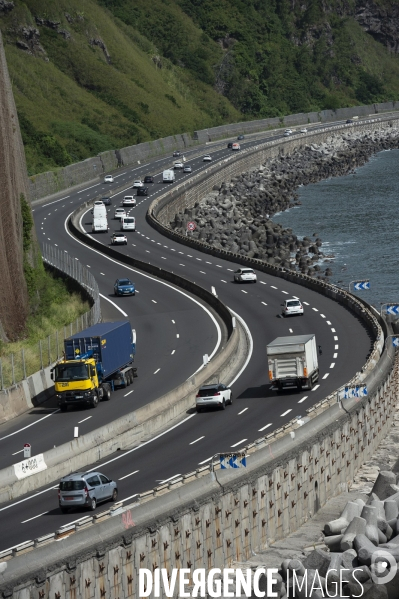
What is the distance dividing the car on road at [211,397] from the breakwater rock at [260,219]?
50.5 metres

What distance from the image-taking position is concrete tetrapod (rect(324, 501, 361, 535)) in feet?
119

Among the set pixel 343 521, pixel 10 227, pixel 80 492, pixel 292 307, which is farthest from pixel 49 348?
pixel 343 521

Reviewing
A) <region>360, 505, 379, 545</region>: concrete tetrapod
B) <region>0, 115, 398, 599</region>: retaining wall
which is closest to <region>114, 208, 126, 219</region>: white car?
<region>0, 115, 398, 599</region>: retaining wall

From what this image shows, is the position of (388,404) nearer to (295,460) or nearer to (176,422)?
(176,422)

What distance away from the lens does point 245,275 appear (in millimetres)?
88438

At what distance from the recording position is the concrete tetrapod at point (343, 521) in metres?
36.1

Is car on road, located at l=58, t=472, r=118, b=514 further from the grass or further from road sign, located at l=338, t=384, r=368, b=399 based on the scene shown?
the grass

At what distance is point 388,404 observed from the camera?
190 ft

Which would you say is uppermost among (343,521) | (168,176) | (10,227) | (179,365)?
(10,227)

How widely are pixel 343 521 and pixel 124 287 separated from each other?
49852 mm

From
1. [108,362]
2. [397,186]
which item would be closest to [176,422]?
[108,362]

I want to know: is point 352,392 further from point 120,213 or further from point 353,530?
point 120,213

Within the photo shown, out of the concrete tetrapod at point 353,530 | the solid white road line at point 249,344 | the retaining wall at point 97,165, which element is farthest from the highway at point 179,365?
the retaining wall at point 97,165

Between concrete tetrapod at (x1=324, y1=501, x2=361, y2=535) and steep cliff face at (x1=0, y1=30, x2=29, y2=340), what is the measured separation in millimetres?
35412
